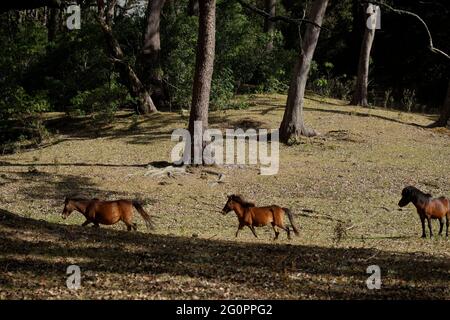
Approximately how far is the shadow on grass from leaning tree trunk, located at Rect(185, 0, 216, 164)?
9263 mm

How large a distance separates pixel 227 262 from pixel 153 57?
71.1ft

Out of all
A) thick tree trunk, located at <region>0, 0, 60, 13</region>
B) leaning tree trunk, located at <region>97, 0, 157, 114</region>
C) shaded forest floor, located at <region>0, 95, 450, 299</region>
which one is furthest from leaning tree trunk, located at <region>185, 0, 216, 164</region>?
thick tree trunk, located at <region>0, 0, 60, 13</region>

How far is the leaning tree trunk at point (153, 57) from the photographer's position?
28.1 meters

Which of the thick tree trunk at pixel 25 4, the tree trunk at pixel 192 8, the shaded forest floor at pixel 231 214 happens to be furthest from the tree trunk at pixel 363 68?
the thick tree trunk at pixel 25 4

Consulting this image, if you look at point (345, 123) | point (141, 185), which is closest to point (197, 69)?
point (141, 185)

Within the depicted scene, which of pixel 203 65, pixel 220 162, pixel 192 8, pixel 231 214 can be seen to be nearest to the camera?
pixel 231 214

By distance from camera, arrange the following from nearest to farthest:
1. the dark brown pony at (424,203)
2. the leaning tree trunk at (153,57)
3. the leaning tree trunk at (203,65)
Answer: the dark brown pony at (424,203)
the leaning tree trunk at (203,65)
the leaning tree trunk at (153,57)

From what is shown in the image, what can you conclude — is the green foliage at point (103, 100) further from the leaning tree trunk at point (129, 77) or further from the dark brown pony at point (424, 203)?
the dark brown pony at point (424, 203)

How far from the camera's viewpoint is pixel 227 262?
7.98m

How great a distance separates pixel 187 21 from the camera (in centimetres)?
2958

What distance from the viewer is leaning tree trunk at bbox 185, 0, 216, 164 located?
17688 mm

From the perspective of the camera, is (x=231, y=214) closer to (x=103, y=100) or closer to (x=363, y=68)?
(x=103, y=100)

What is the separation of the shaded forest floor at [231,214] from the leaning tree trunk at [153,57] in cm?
246

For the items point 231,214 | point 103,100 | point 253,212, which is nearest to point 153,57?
point 103,100
